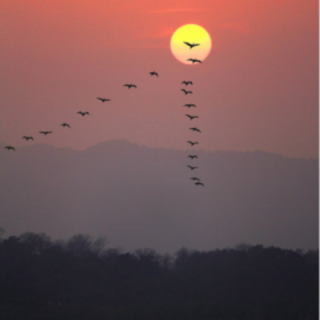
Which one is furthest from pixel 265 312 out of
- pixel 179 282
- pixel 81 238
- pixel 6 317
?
pixel 81 238

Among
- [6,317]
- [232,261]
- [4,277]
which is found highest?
[232,261]

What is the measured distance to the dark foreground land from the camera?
73625 mm

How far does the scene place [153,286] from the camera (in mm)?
87375

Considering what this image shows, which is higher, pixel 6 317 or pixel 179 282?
pixel 179 282

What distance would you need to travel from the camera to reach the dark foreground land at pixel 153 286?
73.6 m

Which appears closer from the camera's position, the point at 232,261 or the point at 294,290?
the point at 294,290

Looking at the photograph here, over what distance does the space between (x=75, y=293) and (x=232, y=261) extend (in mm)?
30378

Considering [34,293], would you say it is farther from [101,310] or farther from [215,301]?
[215,301]

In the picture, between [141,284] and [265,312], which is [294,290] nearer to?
[265,312]

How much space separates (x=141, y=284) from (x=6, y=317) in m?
23.7

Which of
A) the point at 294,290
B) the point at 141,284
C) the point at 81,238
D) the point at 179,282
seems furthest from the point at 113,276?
the point at 81,238

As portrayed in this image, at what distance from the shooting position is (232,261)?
324ft

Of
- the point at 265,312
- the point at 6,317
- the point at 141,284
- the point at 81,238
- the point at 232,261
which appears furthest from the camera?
the point at 81,238

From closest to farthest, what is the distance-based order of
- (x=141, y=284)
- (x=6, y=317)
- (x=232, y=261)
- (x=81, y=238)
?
(x=6, y=317)
(x=141, y=284)
(x=232, y=261)
(x=81, y=238)
